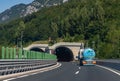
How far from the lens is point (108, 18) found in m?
179

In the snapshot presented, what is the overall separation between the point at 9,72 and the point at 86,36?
14816 cm

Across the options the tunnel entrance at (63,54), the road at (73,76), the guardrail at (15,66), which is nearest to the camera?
the road at (73,76)

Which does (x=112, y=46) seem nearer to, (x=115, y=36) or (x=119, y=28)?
(x=115, y=36)

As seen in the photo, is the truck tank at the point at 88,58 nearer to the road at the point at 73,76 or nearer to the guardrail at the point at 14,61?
the guardrail at the point at 14,61

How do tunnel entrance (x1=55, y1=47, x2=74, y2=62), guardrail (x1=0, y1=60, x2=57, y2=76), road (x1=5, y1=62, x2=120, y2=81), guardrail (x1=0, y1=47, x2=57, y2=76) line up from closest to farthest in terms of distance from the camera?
road (x1=5, y1=62, x2=120, y2=81)
guardrail (x1=0, y1=60, x2=57, y2=76)
guardrail (x1=0, y1=47, x2=57, y2=76)
tunnel entrance (x1=55, y1=47, x2=74, y2=62)

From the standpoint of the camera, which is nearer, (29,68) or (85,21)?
(29,68)

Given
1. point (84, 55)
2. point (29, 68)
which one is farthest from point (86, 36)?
point (29, 68)

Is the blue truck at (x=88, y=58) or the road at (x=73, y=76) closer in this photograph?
the road at (x=73, y=76)

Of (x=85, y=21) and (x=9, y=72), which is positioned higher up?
(x=85, y=21)

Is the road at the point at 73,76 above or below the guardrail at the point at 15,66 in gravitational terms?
below

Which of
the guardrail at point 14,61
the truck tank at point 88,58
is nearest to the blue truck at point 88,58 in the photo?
the truck tank at point 88,58

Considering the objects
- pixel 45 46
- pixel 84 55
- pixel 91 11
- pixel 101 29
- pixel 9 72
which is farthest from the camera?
pixel 91 11

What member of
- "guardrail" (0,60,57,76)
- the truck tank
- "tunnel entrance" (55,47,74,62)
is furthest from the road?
"tunnel entrance" (55,47,74,62)

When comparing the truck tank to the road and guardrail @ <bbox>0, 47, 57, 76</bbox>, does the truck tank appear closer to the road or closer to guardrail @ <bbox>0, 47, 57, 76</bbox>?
guardrail @ <bbox>0, 47, 57, 76</bbox>
